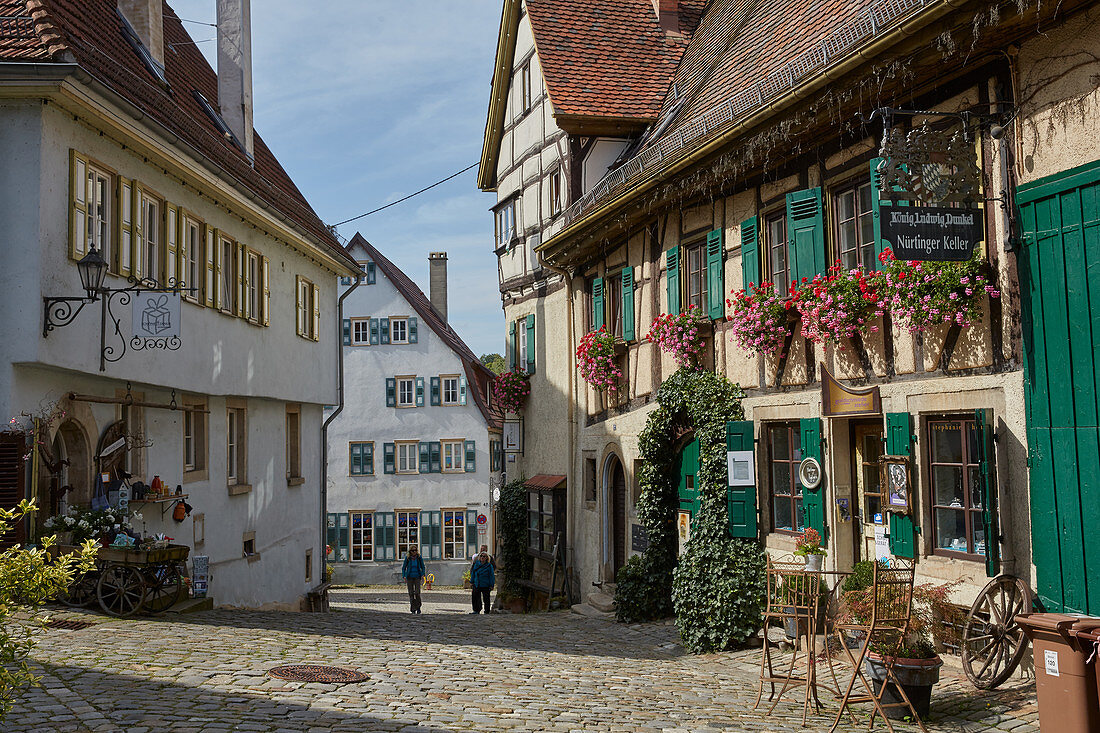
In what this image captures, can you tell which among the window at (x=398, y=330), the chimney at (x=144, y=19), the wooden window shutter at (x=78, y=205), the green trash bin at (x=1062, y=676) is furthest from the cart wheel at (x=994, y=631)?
the window at (x=398, y=330)

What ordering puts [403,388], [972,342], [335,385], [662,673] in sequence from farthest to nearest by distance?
[403,388] < [335,385] < [662,673] < [972,342]

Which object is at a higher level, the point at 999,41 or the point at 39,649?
the point at 999,41

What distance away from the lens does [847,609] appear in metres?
8.53

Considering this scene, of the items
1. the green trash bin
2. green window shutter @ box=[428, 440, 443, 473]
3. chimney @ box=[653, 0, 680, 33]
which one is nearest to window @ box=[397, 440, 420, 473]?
green window shutter @ box=[428, 440, 443, 473]

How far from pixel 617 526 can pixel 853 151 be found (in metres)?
8.83

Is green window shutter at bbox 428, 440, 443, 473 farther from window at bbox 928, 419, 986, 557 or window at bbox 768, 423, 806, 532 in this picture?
window at bbox 928, 419, 986, 557

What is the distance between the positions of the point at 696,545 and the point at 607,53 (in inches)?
442

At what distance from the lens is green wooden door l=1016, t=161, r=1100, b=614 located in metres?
8.05

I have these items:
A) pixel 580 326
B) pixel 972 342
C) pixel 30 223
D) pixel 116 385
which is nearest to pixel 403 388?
pixel 580 326

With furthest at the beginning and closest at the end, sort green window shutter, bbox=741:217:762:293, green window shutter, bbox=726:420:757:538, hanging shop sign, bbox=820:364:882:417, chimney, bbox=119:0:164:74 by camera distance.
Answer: chimney, bbox=119:0:164:74 → green window shutter, bbox=726:420:757:538 → green window shutter, bbox=741:217:762:293 → hanging shop sign, bbox=820:364:882:417

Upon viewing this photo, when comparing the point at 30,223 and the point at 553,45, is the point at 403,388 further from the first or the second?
the point at 30,223

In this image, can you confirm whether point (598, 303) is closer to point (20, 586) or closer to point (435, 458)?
point (20, 586)

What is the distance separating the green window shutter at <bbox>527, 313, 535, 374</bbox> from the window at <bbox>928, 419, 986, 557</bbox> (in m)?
12.8

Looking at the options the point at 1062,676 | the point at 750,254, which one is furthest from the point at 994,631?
the point at 750,254
